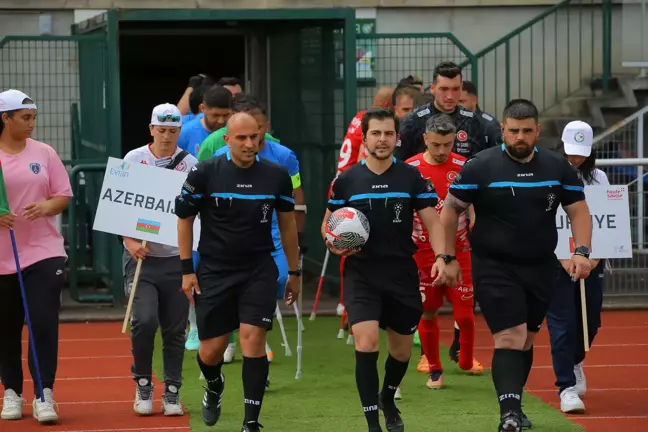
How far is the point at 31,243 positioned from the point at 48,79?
259 inches

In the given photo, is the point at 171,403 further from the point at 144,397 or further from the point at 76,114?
the point at 76,114

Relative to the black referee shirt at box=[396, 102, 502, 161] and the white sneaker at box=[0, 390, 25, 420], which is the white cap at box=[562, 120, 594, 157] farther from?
the white sneaker at box=[0, 390, 25, 420]

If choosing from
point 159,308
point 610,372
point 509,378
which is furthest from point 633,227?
point 509,378

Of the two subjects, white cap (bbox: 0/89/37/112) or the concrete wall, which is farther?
the concrete wall

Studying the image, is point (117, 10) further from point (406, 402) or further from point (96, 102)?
point (406, 402)

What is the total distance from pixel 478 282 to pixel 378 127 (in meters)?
1.12

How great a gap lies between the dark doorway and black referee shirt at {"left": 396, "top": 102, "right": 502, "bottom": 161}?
462 inches

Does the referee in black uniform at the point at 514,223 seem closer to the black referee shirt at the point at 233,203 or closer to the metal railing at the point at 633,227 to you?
the black referee shirt at the point at 233,203

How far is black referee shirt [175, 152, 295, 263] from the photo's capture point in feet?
28.4

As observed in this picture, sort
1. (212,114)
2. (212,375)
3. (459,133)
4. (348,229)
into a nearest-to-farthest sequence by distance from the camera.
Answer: (348,229)
(212,375)
(459,133)
(212,114)

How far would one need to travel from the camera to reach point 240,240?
868 cm

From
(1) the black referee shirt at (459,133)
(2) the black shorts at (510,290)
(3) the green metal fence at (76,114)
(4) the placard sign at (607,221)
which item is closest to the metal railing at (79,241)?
(3) the green metal fence at (76,114)

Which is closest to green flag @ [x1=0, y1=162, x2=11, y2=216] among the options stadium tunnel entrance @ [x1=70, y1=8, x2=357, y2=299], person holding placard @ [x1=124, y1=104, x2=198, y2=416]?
person holding placard @ [x1=124, y1=104, x2=198, y2=416]

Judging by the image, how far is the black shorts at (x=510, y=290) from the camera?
8594 mm
